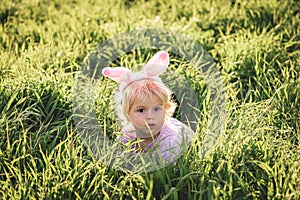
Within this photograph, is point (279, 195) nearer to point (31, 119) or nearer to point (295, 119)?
point (295, 119)

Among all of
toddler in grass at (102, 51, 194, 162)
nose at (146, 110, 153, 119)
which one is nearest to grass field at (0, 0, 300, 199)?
toddler in grass at (102, 51, 194, 162)

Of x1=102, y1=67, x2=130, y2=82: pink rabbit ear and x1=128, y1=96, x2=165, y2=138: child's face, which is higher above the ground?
x1=102, y1=67, x2=130, y2=82: pink rabbit ear

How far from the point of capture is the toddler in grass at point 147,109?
2371 mm

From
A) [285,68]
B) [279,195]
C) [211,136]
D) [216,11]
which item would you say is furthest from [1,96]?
[216,11]

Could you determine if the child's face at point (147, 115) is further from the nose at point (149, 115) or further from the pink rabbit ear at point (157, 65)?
the pink rabbit ear at point (157, 65)

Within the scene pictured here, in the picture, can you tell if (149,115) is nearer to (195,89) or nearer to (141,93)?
(141,93)

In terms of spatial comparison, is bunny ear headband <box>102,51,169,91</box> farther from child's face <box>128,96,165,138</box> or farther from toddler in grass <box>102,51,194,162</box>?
child's face <box>128,96,165,138</box>

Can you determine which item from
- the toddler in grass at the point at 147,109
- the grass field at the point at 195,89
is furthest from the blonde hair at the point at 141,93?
the grass field at the point at 195,89

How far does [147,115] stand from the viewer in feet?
7.79

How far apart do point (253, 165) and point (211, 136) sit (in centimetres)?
30

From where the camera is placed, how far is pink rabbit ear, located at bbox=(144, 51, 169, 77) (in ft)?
8.10

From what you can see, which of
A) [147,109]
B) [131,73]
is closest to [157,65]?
[131,73]

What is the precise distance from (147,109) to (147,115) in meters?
0.04

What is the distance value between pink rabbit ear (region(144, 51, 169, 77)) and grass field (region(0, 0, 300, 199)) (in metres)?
0.38
